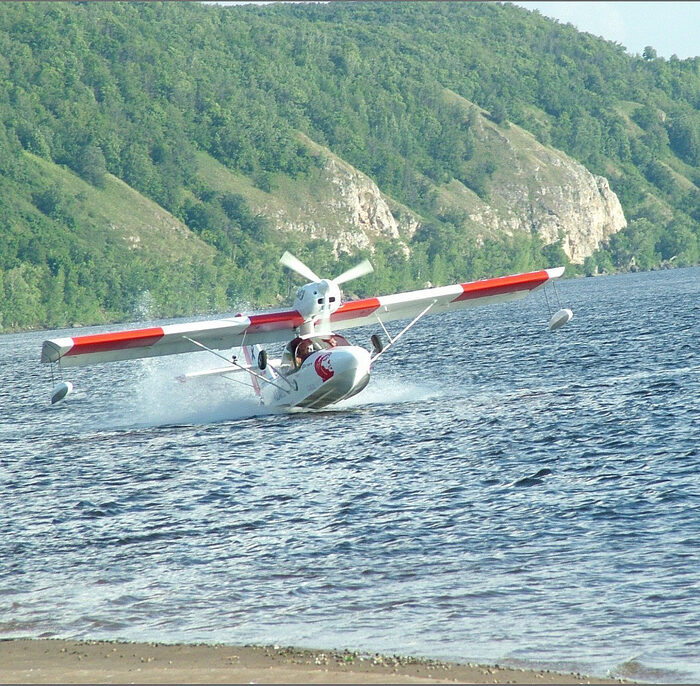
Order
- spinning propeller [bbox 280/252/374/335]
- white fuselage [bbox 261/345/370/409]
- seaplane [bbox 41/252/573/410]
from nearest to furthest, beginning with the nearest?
white fuselage [bbox 261/345/370/409]
seaplane [bbox 41/252/573/410]
spinning propeller [bbox 280/252/374/335]

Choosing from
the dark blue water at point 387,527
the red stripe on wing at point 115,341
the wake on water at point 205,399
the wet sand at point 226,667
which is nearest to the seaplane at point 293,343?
the red stripe on wing at point 115,341

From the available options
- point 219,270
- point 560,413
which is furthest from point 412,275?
point 560,413

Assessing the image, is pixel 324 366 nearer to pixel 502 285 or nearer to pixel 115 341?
pixel 115 341

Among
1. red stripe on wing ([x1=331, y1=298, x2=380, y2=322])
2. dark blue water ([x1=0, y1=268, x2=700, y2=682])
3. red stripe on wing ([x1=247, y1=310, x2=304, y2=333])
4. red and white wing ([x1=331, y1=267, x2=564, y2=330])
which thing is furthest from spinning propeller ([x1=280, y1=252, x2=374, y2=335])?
dark blue water ([x1=0, y1=268, x2=700, y2=682])

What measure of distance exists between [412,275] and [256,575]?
594 ft

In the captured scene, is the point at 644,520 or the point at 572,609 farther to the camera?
the point at 644,520

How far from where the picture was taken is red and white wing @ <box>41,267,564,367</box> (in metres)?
26.8

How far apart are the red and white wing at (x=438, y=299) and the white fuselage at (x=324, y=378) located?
237cm

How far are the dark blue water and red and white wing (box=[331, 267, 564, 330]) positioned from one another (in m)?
2.54

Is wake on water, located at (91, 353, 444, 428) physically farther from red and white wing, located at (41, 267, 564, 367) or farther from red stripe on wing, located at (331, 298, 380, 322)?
red stripe on wing, located at (331, 298, 380, 322)

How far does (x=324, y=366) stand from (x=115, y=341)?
5.09 m

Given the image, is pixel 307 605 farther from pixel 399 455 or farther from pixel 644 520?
pixel 399 455

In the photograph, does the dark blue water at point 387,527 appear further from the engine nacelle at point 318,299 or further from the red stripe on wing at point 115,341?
the engine nacelle at point 318,299

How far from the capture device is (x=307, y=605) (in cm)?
1223
